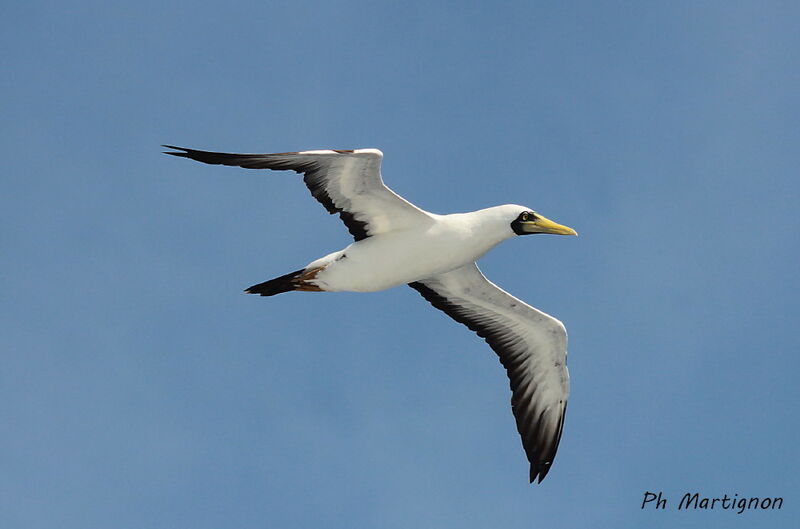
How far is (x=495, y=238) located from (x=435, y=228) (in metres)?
1.00

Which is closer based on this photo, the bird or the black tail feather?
the bird

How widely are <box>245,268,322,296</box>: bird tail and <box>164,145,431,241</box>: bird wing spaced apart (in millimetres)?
969

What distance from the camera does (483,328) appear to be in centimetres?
1680

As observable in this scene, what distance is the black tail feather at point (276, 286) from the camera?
1519 centimetres

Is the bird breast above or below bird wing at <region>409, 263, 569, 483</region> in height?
above

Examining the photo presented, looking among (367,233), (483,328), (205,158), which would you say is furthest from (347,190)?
(483,328)

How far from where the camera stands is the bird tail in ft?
49.4

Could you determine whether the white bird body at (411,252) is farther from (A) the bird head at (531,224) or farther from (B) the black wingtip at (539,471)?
(B) the black wingtip at (539,471)

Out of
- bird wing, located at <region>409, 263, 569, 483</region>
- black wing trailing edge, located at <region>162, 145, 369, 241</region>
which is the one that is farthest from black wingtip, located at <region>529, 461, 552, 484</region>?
black wing trailing edge, located at <region>162, 145, 369, 241</region>

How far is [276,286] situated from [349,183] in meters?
2.18

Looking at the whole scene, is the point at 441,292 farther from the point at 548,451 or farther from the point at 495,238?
the point at 548,451

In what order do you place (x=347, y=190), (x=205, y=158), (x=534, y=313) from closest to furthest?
(x=205, y=158)
(x=347, y=190)
(x=534, y=313)

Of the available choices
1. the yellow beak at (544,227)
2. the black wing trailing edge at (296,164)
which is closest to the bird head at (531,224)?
the yellow beak at (544,227)

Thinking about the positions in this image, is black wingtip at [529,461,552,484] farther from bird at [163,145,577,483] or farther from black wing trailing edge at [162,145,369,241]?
black wing trailing edge at [162,145,369,241]
